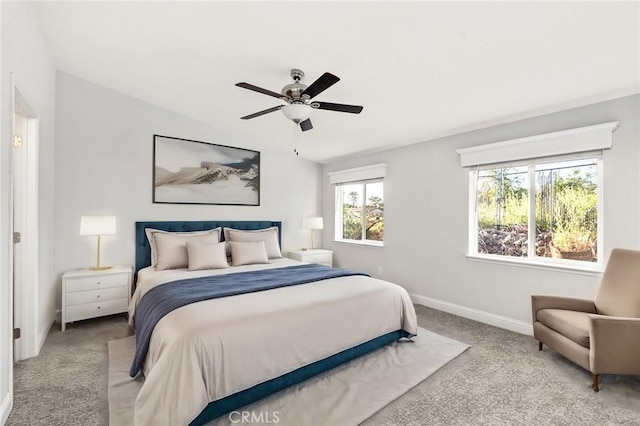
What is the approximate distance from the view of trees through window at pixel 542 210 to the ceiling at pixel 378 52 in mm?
624

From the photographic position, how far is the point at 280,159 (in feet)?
17.4

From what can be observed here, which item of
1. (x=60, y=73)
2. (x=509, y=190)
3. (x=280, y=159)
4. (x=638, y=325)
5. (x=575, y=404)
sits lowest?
(x=575, y=404)

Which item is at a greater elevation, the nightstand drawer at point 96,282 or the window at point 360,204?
the window at point 360,204

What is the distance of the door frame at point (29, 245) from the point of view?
8.50 feet

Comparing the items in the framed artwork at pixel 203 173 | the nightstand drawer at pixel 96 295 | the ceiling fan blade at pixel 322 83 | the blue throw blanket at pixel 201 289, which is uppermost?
the ceiling fan blade at pixel 322 83

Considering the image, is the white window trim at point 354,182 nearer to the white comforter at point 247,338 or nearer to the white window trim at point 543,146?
the white window trim at point 543,146

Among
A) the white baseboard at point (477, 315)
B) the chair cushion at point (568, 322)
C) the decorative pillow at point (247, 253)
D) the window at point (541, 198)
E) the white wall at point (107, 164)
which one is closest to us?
the chair cushion at point (568, 322)

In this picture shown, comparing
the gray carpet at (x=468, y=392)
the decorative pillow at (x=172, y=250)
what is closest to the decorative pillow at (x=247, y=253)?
the decorative pillow at (x=172, y=250)

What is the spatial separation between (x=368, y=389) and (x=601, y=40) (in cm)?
290

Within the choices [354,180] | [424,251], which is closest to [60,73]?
[354,180]

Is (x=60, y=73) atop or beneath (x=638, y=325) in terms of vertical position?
atop

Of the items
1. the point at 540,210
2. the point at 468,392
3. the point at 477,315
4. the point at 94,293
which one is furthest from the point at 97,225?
the point at 540,210

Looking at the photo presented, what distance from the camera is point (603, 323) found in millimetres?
2113

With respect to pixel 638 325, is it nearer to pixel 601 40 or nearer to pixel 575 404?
pixel 575 404
